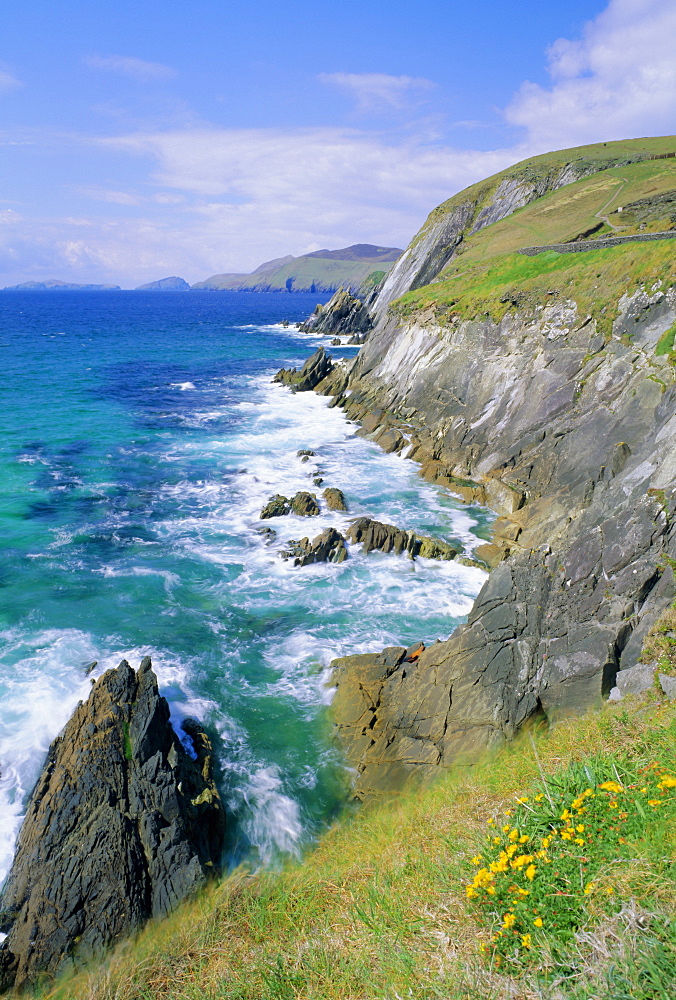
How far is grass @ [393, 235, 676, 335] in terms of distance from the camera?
2762cm

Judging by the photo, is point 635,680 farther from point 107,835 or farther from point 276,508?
point 276,508

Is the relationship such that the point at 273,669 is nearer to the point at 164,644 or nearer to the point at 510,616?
the point at 164,644

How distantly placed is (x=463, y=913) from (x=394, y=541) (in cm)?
1798

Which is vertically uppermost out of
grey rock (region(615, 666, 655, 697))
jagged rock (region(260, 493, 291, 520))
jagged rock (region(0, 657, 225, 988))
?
grey rock (region(615, 666, 655, 697))

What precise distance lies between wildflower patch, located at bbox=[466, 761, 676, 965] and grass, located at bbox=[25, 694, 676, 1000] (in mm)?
20

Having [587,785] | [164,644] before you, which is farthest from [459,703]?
[164,644]

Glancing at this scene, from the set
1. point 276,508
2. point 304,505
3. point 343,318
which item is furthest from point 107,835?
point 343,318

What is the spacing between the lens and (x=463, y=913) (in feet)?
19.1

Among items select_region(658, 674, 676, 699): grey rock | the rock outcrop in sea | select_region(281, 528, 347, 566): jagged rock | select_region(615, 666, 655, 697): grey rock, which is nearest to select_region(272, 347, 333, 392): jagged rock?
select_region(281, 528, 347, 566): jagged rock

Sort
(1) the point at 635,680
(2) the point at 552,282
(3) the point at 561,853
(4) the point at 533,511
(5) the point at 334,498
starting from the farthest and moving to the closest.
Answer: (2) the point at 552,282 < (5) the point at 334,498 < (4) the point at 533,511 < (1) the point at 635,680 < (3) the point at 561,853

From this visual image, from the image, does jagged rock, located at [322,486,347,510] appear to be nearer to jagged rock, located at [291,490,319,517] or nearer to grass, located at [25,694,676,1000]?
jagged rock, located at [291,490,319,517]

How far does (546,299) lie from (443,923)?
34086 millimetres

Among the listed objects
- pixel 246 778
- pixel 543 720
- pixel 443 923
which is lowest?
pixel 246 778

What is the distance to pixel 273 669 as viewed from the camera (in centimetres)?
1681
